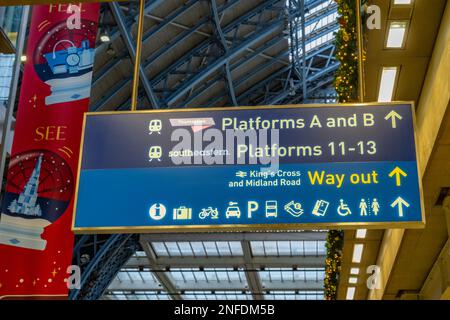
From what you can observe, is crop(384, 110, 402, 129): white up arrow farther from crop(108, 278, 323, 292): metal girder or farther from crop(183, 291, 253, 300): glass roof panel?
crop(183, 291, 253, 300): glass roof panel

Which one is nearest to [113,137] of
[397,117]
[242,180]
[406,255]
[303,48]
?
[242,180]

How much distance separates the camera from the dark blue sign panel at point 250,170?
5547 mm

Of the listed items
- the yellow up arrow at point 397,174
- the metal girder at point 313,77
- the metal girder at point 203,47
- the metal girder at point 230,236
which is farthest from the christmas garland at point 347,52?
the metal girder at point 230,236

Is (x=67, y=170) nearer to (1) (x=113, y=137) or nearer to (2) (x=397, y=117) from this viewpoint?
(1) (x=113, y=137)

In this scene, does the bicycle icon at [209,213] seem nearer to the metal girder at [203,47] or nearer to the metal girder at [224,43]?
the metal girder at [224,43]

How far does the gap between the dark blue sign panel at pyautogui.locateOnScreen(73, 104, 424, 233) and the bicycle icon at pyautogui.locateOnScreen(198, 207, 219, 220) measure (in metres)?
0.01

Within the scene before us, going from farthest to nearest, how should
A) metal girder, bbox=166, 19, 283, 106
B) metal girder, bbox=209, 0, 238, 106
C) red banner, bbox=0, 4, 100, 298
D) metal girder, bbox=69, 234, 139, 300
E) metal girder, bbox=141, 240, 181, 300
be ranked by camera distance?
metal girder, bbox=141, 240, 181, 300 < metal girder, bbox=69, 234, 139, 300 < metal girder, bbox=166, 19, 283, 106 < metal girder, bbox=209, 0, 238, 106 < red banner, bbox=0, 4, 100, 298

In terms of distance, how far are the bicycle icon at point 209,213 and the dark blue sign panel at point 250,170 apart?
0.01m

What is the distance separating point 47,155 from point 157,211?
4.47 m

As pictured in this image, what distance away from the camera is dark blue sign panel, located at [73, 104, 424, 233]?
5.55m

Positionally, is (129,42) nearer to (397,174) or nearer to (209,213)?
(209,213)

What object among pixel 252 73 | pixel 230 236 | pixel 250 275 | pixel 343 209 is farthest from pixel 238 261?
pixel 343 209

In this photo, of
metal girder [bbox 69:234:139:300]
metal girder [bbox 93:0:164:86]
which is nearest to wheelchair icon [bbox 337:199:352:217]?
metal girder [bbox 93:0:164:86]

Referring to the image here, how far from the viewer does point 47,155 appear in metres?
9.74
